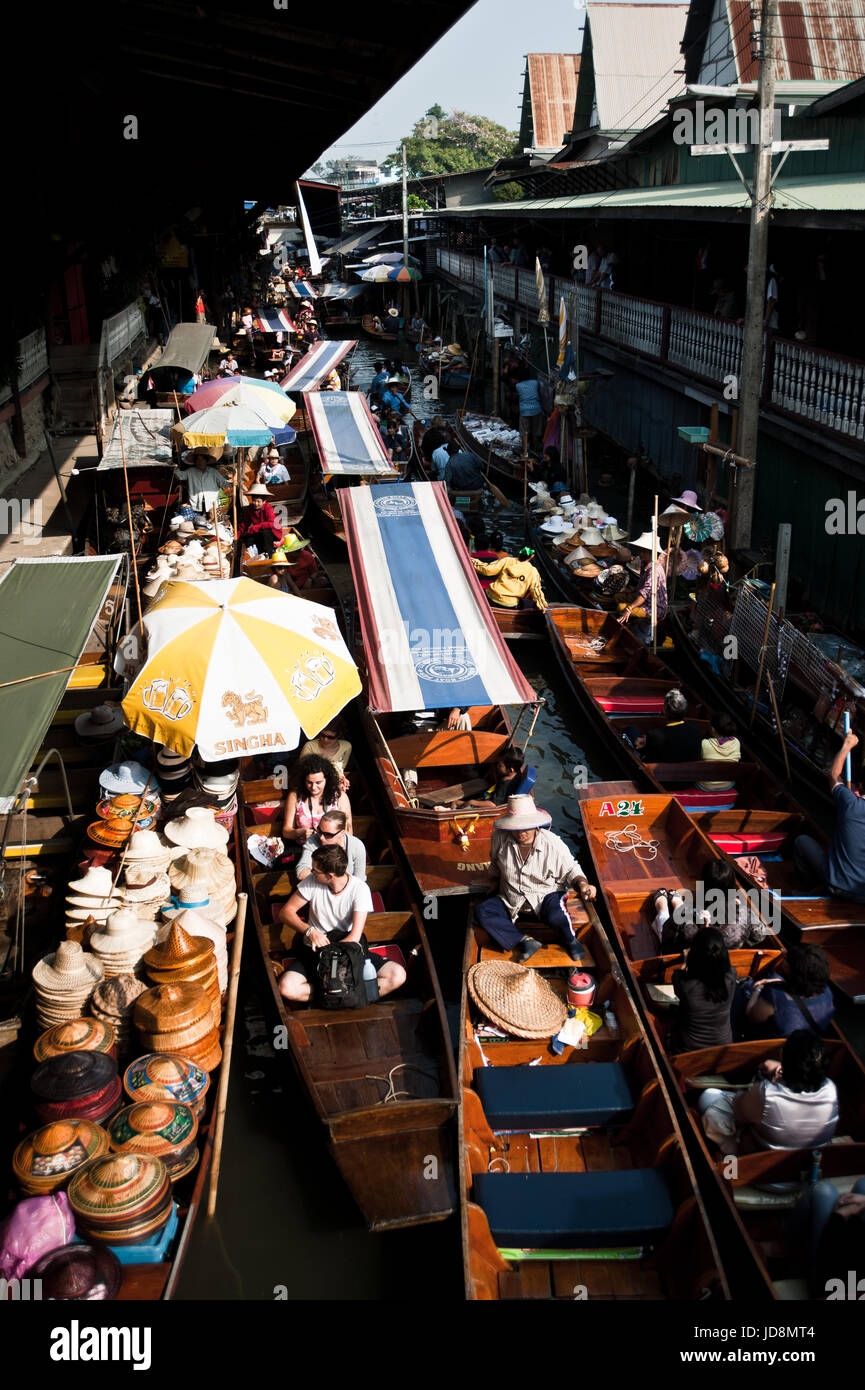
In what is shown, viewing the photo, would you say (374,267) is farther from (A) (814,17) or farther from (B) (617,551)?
(B) (617,551)

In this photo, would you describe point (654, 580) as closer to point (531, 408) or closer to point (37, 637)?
point (37, 637)

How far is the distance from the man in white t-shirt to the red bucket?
1.14 meters

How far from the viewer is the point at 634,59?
95.5 feet

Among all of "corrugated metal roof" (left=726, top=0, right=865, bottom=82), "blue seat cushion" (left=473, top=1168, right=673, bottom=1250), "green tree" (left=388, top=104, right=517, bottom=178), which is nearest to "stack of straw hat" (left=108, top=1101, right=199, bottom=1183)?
"blue seat cushion" (left=473, top=1168, right=673, bottom=1250)

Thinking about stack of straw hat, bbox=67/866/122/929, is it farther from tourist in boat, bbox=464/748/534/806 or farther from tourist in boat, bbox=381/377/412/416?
tourist in boat, bbox=381/377/412/416

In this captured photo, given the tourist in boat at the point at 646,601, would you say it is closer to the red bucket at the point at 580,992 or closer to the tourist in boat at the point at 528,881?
the tourist in boat at the point at 528,881

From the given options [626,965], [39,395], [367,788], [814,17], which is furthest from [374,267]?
[626,965]

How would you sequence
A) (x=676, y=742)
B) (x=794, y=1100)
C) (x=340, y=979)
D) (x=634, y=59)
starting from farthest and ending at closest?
(x=634, y=59) → (x=676, y=742) → (x=340, y=979) → (x=794, y=1100)

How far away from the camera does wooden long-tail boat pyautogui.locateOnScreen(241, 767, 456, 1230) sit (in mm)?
5469

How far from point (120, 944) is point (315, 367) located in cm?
2084

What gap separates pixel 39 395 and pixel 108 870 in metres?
9.86

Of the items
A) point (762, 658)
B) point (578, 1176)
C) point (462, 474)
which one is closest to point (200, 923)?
point (578, 1176)

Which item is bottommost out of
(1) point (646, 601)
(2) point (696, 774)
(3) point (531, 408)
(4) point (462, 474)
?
(2) point (696, 774)

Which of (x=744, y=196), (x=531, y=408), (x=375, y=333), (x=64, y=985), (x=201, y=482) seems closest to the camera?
(x=64, y=985)
